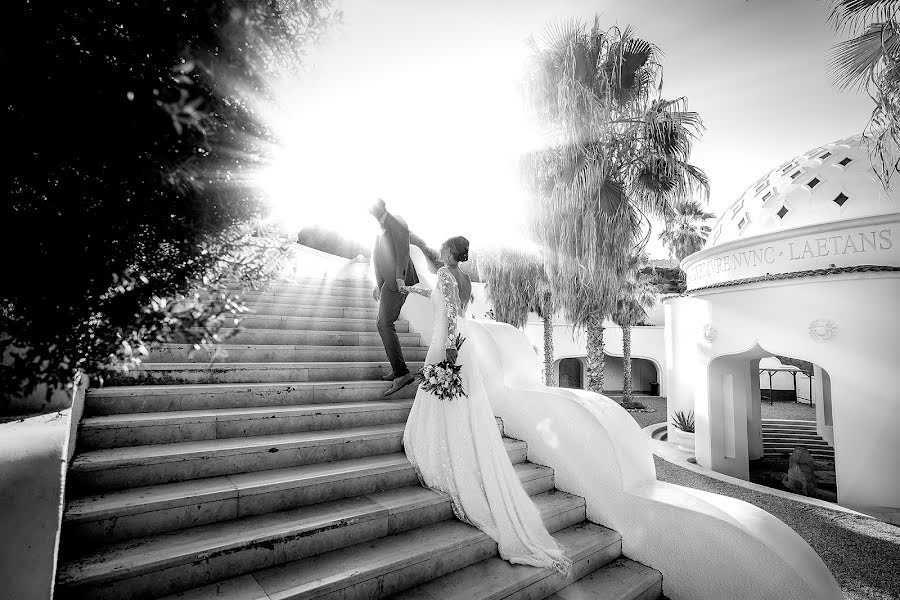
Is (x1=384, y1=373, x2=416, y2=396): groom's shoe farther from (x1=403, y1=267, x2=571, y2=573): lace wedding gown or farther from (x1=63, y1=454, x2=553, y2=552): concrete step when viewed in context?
(x1=63, y1=454, x2=553, y2=552): concrete step

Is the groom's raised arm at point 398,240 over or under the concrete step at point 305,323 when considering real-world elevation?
over

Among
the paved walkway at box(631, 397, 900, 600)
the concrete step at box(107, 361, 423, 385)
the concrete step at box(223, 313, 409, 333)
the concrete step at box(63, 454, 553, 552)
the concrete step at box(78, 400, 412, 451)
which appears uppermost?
the concrete step at box(223, 313, 409, 333)

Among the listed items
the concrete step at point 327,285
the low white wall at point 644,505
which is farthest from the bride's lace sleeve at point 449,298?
the concrete step at point 327,285

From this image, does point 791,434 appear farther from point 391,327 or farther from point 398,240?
point 398,240

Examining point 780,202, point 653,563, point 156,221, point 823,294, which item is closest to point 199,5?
point 156,221

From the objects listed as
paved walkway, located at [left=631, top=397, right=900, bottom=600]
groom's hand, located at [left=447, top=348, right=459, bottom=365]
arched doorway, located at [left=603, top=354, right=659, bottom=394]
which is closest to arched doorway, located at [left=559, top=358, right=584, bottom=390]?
arched doorway, located at [left=603, top=354, right=659, bottom=394]

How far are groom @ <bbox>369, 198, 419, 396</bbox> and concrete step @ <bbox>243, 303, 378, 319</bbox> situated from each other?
179cm

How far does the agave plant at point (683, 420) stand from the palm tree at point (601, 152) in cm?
486

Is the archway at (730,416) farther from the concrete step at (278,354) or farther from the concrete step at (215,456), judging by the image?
the concrete step at (215,456)

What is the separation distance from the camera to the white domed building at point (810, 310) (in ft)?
23.9

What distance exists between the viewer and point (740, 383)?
420 inches

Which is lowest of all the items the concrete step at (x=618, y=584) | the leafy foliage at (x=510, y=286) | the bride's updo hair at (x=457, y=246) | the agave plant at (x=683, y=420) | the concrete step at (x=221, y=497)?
the agave plant at (x=683, y=420)

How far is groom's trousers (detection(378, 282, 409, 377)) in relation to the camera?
464cm

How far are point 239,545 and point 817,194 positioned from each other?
1179 cm
